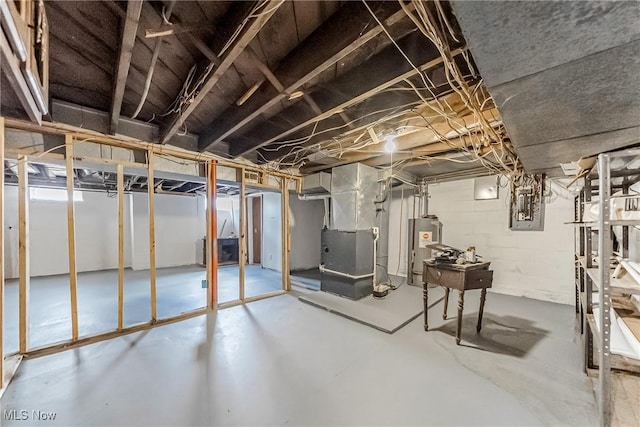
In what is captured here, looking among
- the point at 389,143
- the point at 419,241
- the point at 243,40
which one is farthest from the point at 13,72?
the point at 419,241

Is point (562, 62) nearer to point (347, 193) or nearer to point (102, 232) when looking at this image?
point (347, 193)

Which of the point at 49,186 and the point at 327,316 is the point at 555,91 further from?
the point at 49,186

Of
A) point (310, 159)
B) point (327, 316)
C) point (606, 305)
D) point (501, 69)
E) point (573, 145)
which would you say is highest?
point (310, 159)

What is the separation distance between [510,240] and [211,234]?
4.75m

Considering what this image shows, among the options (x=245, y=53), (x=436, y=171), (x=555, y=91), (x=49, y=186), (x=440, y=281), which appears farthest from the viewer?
(x=49, y=186)

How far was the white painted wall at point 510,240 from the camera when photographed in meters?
3.62

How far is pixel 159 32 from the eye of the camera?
1.25 meters

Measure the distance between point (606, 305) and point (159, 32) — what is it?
9.38 ft

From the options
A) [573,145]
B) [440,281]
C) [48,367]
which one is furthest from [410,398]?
[48,367]

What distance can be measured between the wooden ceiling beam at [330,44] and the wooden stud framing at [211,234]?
172 centimetres

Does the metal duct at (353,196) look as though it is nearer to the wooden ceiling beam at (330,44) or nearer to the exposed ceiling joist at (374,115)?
the exposed ceiling joist at (374,115)

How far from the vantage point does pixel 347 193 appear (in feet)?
12.8

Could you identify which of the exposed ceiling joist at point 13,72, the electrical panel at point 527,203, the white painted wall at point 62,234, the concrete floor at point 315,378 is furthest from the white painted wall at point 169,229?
the electrical panel at point 527,203

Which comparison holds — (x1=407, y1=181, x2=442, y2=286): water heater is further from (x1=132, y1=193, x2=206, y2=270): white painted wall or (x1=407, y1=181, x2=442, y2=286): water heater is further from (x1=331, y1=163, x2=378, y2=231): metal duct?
(x1=132, y1=193, x2=206, y2=270): white painted wall
